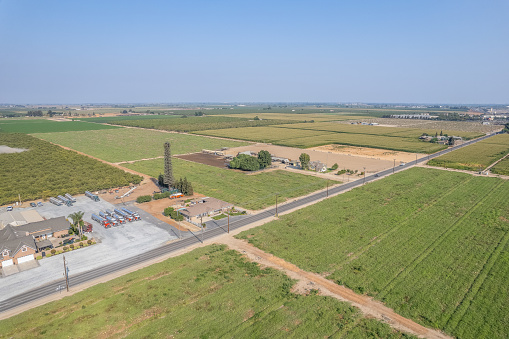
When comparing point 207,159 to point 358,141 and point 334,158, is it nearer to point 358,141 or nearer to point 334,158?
point 334,158

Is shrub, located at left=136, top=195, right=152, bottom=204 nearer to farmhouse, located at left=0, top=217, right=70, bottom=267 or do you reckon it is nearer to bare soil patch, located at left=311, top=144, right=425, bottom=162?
farmhouse, located at left=0, top=217, right=70, bottom=267

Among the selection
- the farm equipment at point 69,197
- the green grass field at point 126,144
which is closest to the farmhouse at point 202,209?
the farm equipment at point 69,197

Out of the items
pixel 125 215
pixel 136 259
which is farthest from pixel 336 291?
pixel 125 215

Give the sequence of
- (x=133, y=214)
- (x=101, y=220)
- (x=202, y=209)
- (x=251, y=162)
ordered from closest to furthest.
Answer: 1. (x=101, y=220)
2. (x=133, y=214)
3. (x=202, y=209)
4. (x=251, y=162)

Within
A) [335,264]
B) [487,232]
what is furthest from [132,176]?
[487,232]

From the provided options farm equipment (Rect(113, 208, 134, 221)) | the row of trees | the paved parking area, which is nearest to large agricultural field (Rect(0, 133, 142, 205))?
the paved parking area

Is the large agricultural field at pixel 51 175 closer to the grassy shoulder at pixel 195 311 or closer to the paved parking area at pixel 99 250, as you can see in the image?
the paved parking area at pixel 99 250

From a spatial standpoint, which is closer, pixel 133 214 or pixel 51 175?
pixel 133 214
